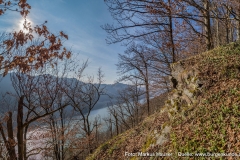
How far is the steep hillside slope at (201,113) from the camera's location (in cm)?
313

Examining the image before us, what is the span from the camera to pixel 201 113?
4.04m

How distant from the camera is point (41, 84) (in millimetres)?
10648

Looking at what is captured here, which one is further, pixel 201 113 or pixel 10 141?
pixel 10 141

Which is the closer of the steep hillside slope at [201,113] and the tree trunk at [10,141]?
the steep hillside slope at [201,113]

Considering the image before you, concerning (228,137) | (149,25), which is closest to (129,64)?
(149,25)

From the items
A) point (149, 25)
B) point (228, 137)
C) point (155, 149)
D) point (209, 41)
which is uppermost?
point (149, 25)

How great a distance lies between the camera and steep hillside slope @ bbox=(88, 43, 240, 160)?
3135 mm

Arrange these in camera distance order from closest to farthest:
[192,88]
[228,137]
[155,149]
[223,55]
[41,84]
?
[228,137] < [155,149] < [192,88] < [223,55] < [41,84]

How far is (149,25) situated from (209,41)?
297 cm

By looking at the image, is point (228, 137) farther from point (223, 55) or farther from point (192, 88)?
point (223, 55)

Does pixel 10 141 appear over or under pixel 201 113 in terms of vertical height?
under

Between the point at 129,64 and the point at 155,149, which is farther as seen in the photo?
the point at 129,64

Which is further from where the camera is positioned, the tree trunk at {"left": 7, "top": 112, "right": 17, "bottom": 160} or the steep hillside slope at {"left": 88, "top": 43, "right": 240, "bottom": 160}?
the tree trunk at {"left": 7, "top": 112, "right": 17, "bottom": 160}

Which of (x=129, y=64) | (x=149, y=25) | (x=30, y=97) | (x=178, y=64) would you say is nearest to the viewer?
(x=178, y=64)
